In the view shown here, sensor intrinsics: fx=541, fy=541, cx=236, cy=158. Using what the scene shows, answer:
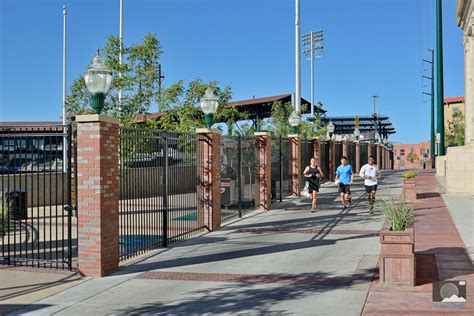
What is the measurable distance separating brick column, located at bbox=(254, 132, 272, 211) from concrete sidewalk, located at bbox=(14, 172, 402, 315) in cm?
469

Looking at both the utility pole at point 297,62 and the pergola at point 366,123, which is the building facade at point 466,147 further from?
the pergola at point 366,123

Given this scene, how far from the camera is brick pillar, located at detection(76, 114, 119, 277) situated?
8.52 meters

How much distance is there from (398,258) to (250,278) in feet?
7.27

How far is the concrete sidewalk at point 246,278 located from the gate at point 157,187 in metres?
0.56

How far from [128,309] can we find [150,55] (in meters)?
9.44

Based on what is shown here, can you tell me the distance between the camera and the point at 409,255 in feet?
24.1

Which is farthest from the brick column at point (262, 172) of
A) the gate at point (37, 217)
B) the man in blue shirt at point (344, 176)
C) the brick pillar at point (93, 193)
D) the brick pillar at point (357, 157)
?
the brick pillar at point (357, 157)

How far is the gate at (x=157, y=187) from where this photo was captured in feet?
35.2

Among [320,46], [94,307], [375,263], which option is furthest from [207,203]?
[320,46]

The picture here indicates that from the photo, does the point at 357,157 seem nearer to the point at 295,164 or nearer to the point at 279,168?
the point at 295,164

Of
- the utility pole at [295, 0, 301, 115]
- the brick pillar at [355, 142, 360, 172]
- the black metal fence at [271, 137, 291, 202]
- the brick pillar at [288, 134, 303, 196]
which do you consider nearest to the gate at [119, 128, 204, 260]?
the black metal fence at [271, 137, 291, 202]

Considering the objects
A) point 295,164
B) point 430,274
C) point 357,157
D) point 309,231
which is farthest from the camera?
point 357,157

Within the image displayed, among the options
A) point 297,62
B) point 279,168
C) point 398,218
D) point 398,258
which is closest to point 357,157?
point 297,62

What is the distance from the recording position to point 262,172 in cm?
1803
